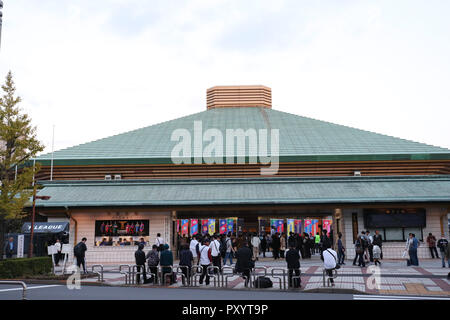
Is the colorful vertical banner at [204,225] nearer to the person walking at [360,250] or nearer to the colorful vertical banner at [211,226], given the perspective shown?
the colorful vertical banner at [211,226]

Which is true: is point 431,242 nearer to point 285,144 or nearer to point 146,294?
point 285,144

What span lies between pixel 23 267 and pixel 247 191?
15.1 m

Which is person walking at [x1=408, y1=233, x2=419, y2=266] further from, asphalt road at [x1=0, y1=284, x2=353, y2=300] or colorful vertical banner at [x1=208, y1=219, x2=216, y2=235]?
colorful vertical banner at [x1=208, y1=219, x2=216, y2=235]

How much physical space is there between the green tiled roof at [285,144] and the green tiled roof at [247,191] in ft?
5.37

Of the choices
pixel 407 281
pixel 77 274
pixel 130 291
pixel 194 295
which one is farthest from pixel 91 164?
pixel 407 281

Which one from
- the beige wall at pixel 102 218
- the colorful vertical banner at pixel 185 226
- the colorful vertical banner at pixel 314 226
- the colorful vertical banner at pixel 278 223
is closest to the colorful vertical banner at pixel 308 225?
the colorful vertical banner at pixel 314 226

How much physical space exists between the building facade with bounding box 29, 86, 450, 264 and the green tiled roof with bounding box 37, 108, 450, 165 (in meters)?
0.08

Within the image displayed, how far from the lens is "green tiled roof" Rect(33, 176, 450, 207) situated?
94.4ft

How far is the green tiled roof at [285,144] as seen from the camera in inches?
1275

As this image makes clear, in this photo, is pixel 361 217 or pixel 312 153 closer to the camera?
pixel 361 217

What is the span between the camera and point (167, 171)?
33.5m

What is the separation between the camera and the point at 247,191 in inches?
1210

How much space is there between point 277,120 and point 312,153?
9051mm
